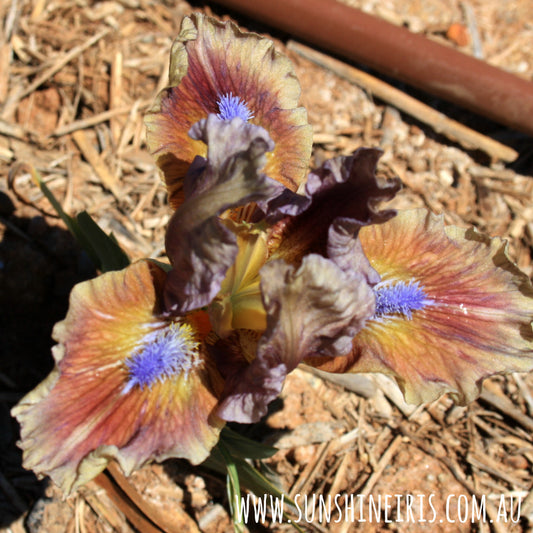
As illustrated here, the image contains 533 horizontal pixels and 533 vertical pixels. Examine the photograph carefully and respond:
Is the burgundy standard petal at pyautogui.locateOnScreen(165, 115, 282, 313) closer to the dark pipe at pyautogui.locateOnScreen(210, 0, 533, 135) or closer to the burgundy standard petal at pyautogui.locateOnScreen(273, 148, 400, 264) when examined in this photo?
the burgundy standard petal at pyautogui.locateOnScreen(273, 148, 400, 264)

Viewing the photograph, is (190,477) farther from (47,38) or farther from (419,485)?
(47,38)

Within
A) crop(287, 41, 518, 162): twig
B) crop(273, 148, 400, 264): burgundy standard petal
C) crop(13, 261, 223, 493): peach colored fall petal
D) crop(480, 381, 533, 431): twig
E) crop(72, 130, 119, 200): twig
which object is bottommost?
crop(13, 261, 223, 493): peach colored fall petal

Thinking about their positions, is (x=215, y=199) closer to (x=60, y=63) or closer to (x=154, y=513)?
(x=154, y=513)

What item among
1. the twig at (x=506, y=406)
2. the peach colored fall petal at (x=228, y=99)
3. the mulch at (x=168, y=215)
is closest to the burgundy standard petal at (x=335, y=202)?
the peach colored fall petal at (x=228, y=99)

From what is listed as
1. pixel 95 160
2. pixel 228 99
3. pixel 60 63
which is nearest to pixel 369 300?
pixel 228 99

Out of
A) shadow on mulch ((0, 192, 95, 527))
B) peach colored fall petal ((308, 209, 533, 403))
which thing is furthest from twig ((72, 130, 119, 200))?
peach colored fall petal ((308, 209, 533, 403))
